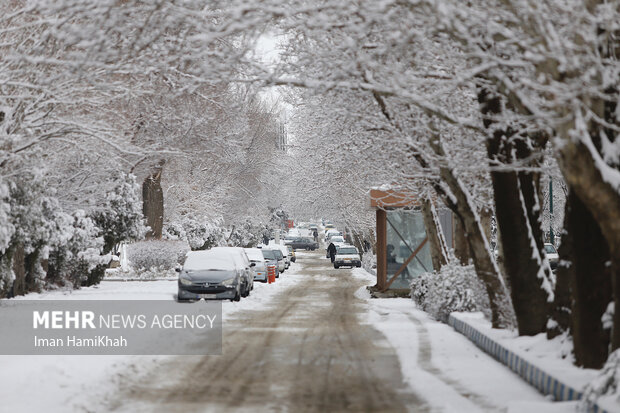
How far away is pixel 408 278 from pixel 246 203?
31.5m

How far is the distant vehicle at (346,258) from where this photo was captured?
6084cm

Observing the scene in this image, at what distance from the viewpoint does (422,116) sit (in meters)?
17.9

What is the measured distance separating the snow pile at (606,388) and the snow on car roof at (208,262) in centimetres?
1987

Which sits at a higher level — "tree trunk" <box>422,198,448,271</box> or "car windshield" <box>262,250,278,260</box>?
"tree trunk" <box>422,198,448,271</box>

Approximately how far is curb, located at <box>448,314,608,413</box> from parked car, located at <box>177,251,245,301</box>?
1106 cm

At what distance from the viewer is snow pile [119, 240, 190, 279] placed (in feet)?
144

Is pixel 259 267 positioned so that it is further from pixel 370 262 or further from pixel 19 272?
pixel 370 262

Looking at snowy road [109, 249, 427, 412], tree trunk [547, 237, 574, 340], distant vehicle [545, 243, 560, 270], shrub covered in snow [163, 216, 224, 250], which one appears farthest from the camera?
shrub covered in snow [163, 216, 224, 250]

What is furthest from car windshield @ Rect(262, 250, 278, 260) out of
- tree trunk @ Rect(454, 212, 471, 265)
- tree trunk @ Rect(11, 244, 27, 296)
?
tree trunk @ Rect(454, 212, 471, 265)

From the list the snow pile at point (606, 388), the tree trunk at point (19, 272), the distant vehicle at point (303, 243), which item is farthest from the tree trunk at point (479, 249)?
the distant vehicle at point (303, 243)

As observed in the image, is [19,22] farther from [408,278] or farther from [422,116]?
[408,278]

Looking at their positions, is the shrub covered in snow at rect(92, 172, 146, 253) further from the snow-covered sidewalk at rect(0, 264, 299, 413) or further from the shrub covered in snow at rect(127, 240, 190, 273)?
the snow-covered sidewalk at rect(0, 264, 299, 413)

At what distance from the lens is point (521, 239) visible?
585 inches

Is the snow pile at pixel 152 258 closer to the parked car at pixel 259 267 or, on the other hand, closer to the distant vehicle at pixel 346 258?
the parked car at pixel 259 267
